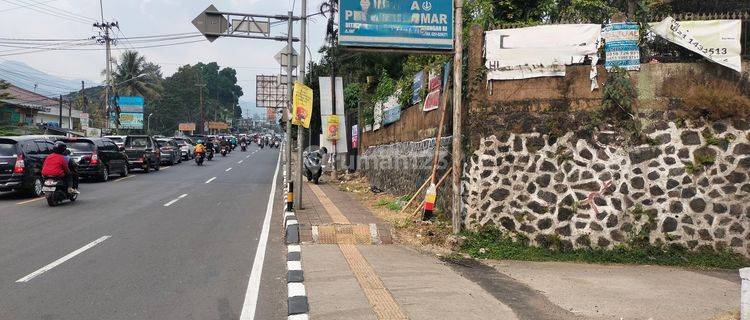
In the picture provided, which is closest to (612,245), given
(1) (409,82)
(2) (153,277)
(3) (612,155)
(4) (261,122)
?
(3) (612,155)

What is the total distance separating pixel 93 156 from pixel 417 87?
13.2 metres

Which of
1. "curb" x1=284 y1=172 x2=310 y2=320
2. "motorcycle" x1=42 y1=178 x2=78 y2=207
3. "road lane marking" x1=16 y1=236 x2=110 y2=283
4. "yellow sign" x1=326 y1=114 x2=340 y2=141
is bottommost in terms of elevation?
"curb" x1=284 y1=172 x2=310 y2=320

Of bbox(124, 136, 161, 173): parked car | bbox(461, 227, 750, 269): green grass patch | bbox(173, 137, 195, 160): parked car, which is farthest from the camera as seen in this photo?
bbox(173, 137, 195, 160): parked car

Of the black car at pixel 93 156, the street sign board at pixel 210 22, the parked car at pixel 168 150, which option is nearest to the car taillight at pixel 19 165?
the black car at pixel 93 156

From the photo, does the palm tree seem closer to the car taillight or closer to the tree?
the tree

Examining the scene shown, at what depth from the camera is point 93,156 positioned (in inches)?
818

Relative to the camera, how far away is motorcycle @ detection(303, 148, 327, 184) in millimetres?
21750

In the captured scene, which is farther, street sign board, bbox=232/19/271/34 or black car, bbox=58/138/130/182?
black car, bbox=58/138/130/182

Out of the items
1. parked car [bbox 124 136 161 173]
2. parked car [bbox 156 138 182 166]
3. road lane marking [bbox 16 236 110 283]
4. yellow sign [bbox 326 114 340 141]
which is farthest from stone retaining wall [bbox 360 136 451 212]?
parked car [bbox 156 138 182 166]

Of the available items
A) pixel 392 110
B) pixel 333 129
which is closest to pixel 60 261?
pixel 392 110

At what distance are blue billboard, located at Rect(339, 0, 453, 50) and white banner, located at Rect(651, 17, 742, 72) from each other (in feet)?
11.3

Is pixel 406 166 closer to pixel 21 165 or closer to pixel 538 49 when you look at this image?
pixel 538 49

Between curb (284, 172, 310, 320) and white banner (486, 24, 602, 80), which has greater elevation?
white banner (486, 24, 602, 80)

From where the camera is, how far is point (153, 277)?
690 cm
